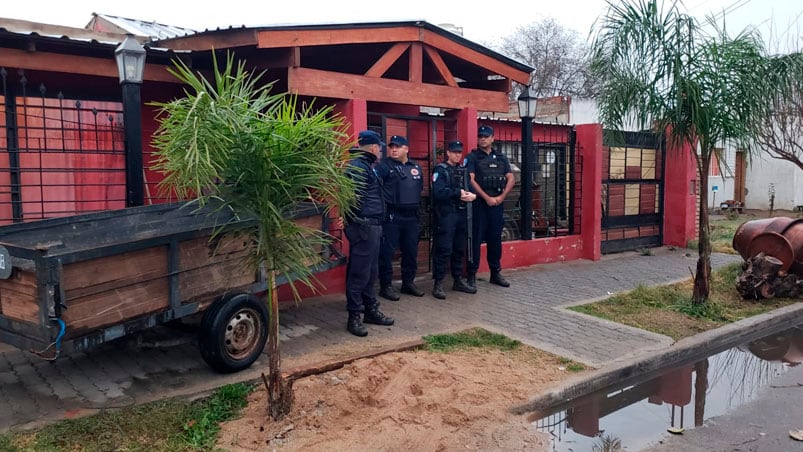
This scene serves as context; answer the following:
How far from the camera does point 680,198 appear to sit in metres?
11.9

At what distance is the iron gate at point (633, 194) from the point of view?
11.2 metres

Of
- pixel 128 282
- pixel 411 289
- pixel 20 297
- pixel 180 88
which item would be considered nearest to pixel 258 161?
pixel 128 282

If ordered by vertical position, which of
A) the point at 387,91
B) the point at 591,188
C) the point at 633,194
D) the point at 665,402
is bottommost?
the point at 665,402

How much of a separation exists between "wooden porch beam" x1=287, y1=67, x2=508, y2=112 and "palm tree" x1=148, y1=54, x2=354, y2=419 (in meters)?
2.89

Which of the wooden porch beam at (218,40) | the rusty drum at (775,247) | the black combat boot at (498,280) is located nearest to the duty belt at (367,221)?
the wooden porch beam at (218,40)

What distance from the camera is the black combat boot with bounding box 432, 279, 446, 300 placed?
7.30 meters

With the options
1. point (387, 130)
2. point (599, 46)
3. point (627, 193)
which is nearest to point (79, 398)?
point (387, 130)

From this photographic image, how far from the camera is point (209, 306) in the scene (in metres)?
4.52

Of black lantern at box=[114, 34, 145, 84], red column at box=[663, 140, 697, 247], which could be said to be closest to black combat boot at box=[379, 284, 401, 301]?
black lantern at box=[114, 34, 145, 84]

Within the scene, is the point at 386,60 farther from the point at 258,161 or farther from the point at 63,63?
the point at 258,161

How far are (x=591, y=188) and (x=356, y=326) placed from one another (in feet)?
19.8

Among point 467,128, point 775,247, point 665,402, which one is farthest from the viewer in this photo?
point 467,128

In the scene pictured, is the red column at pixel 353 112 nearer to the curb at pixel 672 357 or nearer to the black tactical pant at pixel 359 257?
the black tactical pant at pixel 359 257

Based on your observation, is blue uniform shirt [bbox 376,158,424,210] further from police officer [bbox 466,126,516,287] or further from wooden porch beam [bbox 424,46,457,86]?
wooden porch beam [bbox 424,46,457,86]
